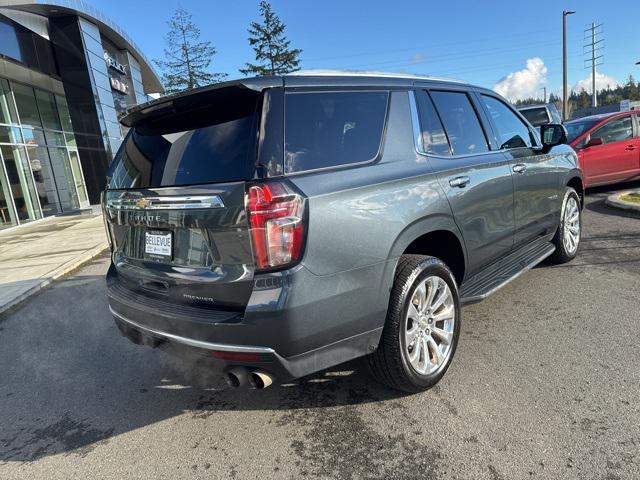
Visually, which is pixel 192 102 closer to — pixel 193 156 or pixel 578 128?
pixel 193 156

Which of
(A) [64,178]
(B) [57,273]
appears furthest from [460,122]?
(A) [64,178]

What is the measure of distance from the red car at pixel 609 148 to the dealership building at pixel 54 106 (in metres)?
15.1

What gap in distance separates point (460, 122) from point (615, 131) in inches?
311

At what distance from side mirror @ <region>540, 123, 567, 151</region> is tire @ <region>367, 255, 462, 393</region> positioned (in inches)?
94.8

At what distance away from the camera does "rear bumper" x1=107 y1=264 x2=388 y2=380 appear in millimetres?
2094

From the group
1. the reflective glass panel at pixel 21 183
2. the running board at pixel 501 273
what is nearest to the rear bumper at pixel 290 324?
the running board at pixel 501 273

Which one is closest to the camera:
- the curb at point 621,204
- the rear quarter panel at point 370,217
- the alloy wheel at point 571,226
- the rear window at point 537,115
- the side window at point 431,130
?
the rear quarter panel at point 370,217

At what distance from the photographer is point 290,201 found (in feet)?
6.88

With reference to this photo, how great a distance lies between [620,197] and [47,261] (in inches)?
410

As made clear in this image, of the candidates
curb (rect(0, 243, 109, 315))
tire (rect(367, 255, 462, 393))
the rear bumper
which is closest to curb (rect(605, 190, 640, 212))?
tire (rect(367, 255, 462, 393))

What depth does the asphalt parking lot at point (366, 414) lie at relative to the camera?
88.0 inches

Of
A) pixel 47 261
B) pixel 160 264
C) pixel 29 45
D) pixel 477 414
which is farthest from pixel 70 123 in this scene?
pixel 477 414

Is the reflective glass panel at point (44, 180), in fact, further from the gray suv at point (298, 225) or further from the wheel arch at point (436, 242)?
the wheel arch at point (436, 242)

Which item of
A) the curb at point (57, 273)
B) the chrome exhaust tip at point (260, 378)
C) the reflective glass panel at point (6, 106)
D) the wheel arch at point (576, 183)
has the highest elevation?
the reflective glass panel at point (6, 106)
